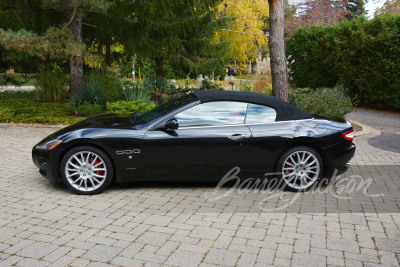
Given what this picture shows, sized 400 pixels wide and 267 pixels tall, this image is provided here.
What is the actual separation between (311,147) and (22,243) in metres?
3.86

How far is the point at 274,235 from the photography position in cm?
408

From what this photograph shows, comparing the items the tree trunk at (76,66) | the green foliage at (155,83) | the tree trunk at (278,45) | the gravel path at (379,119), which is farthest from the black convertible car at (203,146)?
the green foliage at (155,83)

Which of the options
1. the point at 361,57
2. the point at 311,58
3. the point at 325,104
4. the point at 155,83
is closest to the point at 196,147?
the point at 325,104

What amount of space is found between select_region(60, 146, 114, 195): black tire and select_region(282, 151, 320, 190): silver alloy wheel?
2.45m

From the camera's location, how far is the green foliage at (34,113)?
10.5 m

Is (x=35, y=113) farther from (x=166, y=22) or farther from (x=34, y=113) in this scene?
(x=166, y=22)

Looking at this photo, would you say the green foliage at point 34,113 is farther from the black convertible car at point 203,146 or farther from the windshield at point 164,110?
the black convertible car at point 203,146

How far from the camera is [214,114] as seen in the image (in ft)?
17.9

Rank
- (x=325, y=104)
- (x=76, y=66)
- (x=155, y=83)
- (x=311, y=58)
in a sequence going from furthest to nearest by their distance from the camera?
(x=311, y=58)
(x=155, y=83)
(x=76, y=66)
(x=325, y=104)

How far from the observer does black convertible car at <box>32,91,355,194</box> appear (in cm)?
521

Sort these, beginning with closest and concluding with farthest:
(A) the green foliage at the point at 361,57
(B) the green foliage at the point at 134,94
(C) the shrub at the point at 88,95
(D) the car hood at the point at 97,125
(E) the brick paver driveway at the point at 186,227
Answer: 1. (E) the brick paver driveway at the point at 186,227
2. (D) the car hood at the point at 97,125
3. (B) the green foliage at the point at 134,94
4. (C) the shrub at the point at 88,95
5. (A) the green foliage at the point at 361,57

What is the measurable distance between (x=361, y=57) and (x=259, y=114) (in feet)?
37.4

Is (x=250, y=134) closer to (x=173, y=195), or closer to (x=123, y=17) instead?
(x=173, y=195)

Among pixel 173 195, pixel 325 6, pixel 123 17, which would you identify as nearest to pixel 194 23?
pixel 123 17
